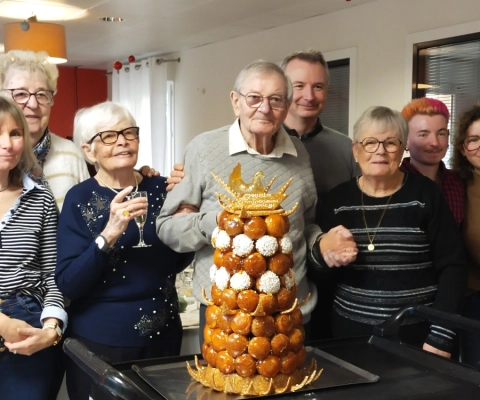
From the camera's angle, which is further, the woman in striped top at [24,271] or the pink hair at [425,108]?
the pink hair at [425,108]

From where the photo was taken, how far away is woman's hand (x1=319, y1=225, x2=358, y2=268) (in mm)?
1532

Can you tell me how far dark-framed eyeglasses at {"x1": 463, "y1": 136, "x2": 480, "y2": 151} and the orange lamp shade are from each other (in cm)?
298

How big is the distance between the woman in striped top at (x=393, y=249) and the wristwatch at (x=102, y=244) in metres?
0.54

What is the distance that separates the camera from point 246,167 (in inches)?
63.8

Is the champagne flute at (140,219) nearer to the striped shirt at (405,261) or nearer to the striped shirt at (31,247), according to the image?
the striped shirt at (31,247)

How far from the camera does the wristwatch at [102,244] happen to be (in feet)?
5.12

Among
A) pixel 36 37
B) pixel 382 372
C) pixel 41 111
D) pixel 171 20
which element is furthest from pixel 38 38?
pixel 382 372

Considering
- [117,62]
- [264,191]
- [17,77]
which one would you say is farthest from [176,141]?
[264,191]

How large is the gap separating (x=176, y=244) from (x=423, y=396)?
2.40ft

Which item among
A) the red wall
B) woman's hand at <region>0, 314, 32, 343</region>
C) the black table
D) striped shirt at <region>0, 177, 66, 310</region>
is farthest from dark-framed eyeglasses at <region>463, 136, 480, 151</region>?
the red wall

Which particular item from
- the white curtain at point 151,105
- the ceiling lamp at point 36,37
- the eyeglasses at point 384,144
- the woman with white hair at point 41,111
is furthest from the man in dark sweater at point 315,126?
the white curtain at point 151,105

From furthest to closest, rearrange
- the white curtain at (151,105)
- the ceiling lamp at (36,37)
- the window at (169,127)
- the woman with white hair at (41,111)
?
the window at (169,127) < the white curtain at (151,105) < the ceiling lamp at (36,37) < the woman with white hair at (41,111)

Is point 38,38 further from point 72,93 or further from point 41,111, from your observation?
point 72,93

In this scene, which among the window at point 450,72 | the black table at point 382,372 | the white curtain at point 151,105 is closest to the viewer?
the black table at point 382,372
